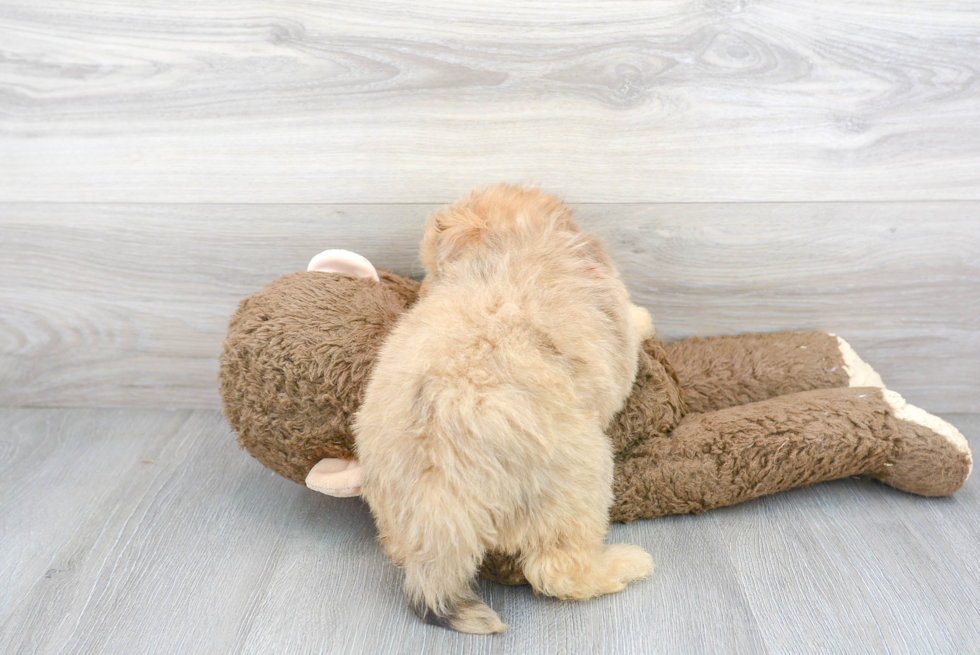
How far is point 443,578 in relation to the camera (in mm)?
774

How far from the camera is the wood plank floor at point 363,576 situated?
0.80 m

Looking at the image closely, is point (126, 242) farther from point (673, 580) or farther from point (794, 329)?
point (794, 329)

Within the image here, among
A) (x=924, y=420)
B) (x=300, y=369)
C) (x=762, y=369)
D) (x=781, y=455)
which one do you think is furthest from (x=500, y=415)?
(x=924, y=420)

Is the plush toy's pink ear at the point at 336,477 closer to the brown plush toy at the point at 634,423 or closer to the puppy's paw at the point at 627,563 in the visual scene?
the brown plush toy at the point at 634,423

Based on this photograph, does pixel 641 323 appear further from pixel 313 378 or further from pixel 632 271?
pixel 313 378

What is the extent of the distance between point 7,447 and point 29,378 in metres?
0.16

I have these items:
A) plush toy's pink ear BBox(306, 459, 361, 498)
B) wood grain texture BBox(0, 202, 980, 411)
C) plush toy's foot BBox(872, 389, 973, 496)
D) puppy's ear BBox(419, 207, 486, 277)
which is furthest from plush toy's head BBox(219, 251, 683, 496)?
plush toy's foot BBox(872, 389, 973, 496)

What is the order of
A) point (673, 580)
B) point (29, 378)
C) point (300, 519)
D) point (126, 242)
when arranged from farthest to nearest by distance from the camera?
point (29, 378)
point (126, 242)
point (300, 519)
point (673, 580)

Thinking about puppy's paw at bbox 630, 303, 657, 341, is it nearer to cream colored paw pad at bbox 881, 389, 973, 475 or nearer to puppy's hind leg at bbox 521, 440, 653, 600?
puppy's hind leg at bbox 521, 440, 653, 600

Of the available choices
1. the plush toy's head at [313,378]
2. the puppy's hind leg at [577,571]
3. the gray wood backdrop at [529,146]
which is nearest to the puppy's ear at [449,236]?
the plush toy's head at [313,378]

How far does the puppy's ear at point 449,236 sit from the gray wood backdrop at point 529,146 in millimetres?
238

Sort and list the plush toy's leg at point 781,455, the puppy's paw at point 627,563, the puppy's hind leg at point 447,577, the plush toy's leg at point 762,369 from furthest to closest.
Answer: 1. the plush toy's leg at point 762,369
2. the plush toy's leg at point 781,455
3. the puppy's paw at point 627,563
4. the puppy's hind leg at point 447,577

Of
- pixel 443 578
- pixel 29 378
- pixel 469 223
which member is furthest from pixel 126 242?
pixel 443 578

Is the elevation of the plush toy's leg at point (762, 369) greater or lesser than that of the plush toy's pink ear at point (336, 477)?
greater
